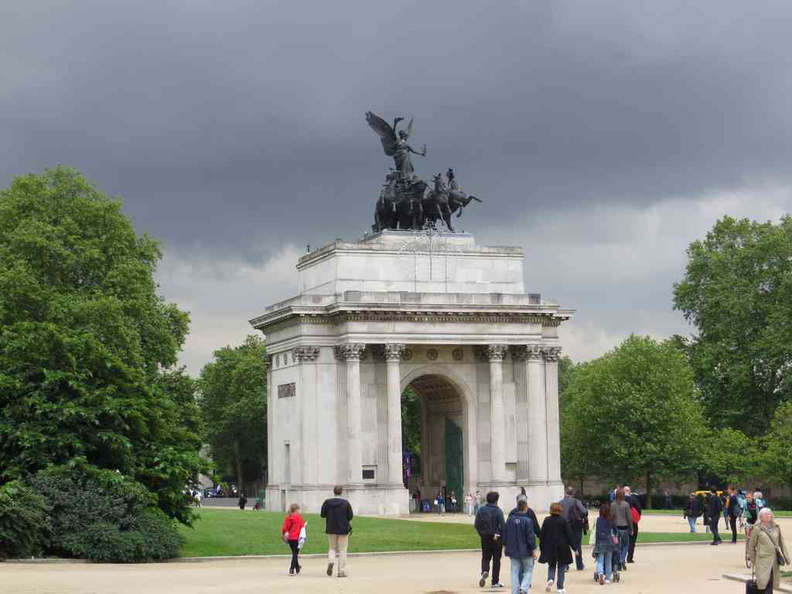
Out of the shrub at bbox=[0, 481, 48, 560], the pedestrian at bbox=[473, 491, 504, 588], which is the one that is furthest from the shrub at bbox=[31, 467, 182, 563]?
the pedestrian at bbox=[473, 491, 504, 588]

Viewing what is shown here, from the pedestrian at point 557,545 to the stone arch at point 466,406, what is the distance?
135ft

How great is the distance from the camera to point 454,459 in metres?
75.1

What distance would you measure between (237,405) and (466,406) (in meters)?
49.8

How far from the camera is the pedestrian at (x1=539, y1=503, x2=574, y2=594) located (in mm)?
30438

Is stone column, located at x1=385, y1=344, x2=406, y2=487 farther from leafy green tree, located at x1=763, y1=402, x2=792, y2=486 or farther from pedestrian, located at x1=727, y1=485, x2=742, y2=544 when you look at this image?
leafy green tree, located at x1=763, y1=402, x2=792, y2=486

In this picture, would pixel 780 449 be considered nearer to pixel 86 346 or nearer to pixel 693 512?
pixel 693 512

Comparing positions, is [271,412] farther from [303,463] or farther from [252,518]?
[252,518]

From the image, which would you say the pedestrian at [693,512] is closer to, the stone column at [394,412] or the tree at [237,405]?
the stone column at [394,412]

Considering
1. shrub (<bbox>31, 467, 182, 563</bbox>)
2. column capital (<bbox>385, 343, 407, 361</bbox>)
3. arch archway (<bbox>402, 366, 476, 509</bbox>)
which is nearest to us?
shrub (<bbox>31, 467, 182, 563</bbox>)

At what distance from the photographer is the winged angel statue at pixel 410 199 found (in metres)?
72.9

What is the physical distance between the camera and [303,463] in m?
70.1

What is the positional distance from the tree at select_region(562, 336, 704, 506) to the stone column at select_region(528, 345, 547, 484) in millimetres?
18945

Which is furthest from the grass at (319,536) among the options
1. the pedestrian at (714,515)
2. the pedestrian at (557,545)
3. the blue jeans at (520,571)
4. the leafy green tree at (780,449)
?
the leafy green tree at (780,449)

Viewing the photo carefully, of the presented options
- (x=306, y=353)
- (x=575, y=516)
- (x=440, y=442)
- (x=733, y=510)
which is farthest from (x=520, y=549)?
(x=440, y=442)
